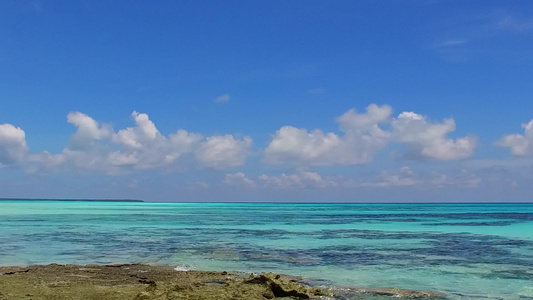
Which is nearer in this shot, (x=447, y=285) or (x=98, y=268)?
(x=447, y=285)

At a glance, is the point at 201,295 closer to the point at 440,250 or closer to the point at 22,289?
the point at 22,289

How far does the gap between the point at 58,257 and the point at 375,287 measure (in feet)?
52.5

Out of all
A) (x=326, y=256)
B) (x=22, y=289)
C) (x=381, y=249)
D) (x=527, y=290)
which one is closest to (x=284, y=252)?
(x=326, y=256)

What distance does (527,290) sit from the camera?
16.5 m

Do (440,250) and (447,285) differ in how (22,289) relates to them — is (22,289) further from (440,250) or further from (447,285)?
(440,250)

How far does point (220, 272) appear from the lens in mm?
18469

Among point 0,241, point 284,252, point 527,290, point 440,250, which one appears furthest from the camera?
point 0,241

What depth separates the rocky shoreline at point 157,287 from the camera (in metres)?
13.5

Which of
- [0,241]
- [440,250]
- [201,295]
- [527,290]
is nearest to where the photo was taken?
[201,295]

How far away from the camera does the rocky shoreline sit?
531 inches

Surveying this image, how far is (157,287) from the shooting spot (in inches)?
548

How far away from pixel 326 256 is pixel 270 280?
10.7 metres

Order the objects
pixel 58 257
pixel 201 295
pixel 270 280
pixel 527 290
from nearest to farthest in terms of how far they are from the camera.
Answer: pixel 201 295 → pixel 270 280 → pixel 527 290 → pixel 58 257

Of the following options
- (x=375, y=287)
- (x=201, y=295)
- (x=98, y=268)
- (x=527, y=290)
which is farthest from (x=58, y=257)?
(x=527, y=290)
